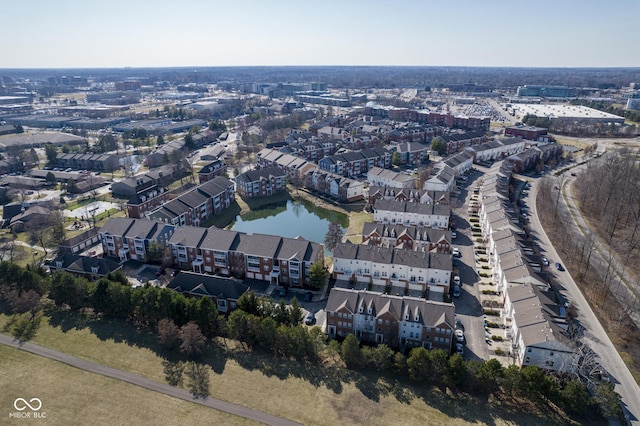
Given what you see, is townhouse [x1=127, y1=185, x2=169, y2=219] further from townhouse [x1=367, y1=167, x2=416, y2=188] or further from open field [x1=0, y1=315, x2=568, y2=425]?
townhouse [x1=367, y1=167, x2=416, y2=188]

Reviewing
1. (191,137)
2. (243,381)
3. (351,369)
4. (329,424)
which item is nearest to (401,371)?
(351,369)

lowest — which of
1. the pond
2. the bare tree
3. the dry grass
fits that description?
the pond

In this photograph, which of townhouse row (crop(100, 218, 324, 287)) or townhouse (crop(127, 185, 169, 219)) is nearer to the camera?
townhouse row (crop(100, 218, 324, 287))

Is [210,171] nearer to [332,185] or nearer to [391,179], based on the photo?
[332,185]

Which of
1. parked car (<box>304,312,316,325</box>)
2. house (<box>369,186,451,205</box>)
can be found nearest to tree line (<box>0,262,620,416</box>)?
parked car (<box>304,312,316,325</box>)

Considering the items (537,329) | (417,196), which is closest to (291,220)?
(417,196)

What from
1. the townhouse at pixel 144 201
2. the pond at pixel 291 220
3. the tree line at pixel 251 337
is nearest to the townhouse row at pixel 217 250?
the tree line at pixel 251 337

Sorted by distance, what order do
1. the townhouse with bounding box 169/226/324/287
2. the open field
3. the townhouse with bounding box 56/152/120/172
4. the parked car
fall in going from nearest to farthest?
the open field < the parked car < the townhouse with bounding box 169/226/324/287 < the townhouse with bounding box 56/152/120/172
